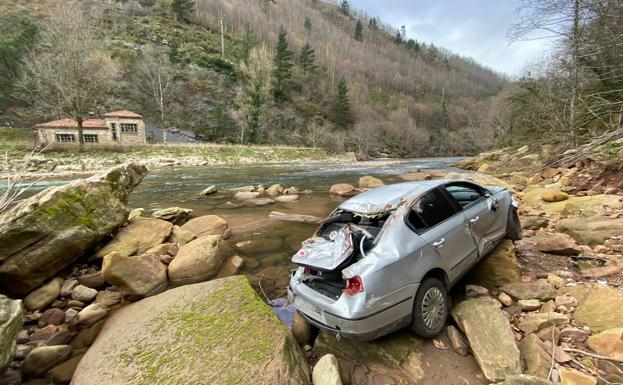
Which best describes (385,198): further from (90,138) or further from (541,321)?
(90,138)

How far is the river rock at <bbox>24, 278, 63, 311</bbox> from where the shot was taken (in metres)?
4.38

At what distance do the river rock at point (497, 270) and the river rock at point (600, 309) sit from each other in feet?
2.50

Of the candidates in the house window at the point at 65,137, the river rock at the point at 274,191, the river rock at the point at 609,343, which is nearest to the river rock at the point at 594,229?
the river rock at the point at 609,343

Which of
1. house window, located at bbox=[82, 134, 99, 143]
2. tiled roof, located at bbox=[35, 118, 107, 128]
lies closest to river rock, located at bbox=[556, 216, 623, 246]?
tiled roof, located at bbox=[35, 118, 107, 128]

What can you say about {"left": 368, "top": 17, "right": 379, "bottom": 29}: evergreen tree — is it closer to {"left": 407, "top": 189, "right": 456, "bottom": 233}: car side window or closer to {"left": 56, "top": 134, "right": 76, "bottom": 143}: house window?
{"left": 56, "top": 134, "right": 76, "bottom": 143}: house window

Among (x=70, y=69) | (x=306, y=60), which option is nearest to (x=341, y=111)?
(x=306, y=60)

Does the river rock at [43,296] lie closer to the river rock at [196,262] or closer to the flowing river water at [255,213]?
the river rock at [196,262]

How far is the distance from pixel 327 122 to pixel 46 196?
6647cm

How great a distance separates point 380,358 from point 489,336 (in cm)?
115

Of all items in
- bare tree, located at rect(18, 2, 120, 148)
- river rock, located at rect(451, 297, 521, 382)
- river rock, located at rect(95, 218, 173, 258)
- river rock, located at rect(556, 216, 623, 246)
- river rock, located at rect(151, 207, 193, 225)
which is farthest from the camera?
bare tree, located at rect(18, 2, 120, 148)

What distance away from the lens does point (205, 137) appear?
47.6 meters

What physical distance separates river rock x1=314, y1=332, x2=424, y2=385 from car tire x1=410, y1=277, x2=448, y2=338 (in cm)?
21

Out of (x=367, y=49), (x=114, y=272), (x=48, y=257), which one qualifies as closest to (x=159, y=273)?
(x=114, y=272)

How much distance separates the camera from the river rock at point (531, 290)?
11.5 feet
